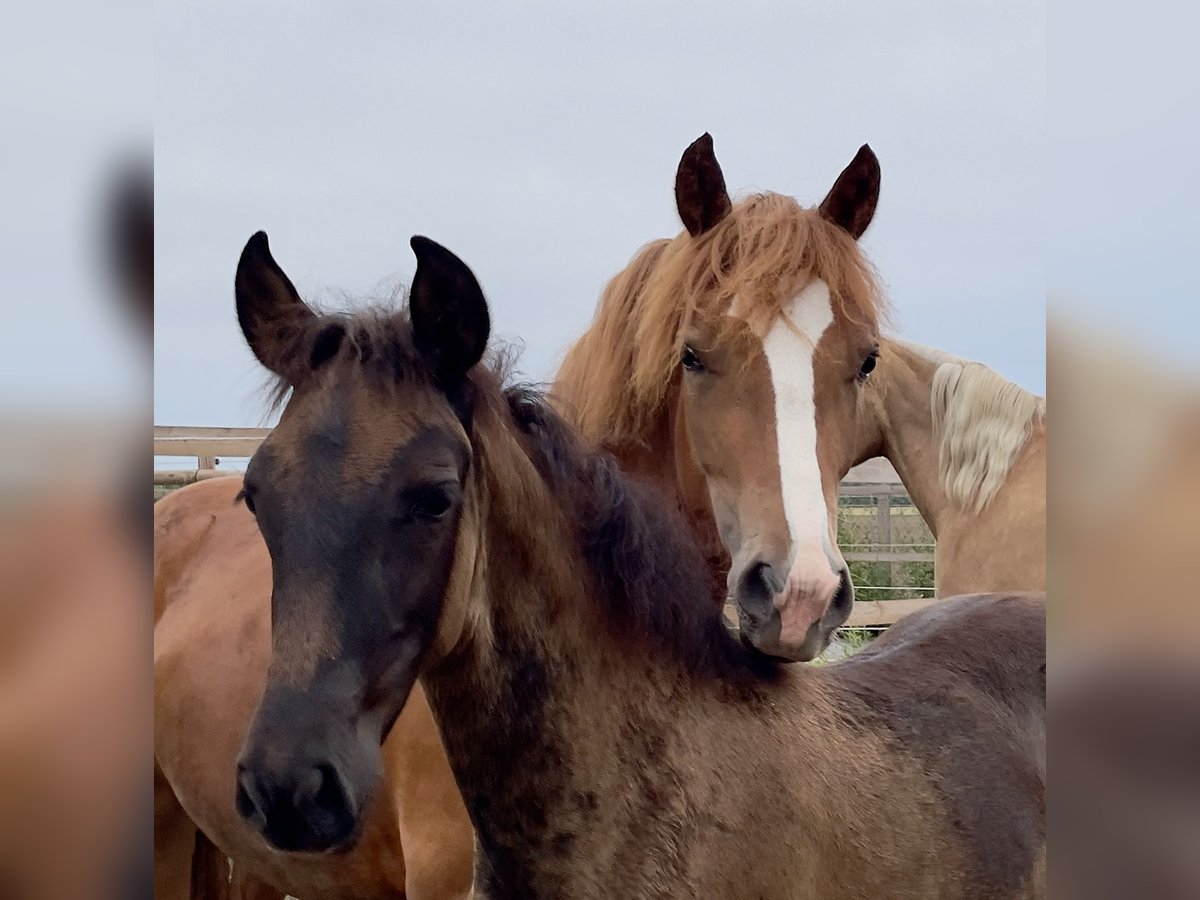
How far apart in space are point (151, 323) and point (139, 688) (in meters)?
0.31

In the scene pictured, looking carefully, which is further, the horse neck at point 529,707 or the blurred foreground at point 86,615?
the horse neck at point 529,707

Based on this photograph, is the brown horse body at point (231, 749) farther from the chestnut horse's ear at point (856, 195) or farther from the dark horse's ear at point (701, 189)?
the chestnut horse's ear at point (856, 195)

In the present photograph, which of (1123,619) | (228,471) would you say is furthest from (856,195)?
(228,471)

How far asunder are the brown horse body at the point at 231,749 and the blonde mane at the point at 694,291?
771 millimetres

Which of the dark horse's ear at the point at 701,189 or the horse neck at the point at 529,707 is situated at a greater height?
the dark horse's ear at the point at 701,189

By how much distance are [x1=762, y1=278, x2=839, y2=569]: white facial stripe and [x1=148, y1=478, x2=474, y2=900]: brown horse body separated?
957mm

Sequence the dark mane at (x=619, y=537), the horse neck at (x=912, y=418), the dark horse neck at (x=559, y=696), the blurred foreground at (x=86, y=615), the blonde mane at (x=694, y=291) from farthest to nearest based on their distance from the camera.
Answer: the horse neck at (x=912, y=418)
the blonde mane at (x=694, y=291)
the dark mane at (x=619, y=537)
the dark horse neck at (x=559, y=696)
the blurred foreground at (x=86, y=615)

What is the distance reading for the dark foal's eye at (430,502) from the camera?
1.36 meters

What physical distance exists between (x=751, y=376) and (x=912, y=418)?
1848 millimetres

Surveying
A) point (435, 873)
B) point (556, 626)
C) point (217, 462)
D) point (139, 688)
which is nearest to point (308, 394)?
point (556, 626)

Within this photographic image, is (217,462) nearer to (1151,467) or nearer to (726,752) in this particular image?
(726,752)

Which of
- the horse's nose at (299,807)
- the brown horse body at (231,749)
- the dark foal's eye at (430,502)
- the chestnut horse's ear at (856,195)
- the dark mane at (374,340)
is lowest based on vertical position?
the brown horse body at (231,749)

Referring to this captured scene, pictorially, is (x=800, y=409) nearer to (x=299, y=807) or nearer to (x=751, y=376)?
(x=751, y=376)

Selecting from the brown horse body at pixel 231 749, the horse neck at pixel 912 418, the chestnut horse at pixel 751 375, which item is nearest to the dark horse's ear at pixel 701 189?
the chestnut horse at pixel 751 375
